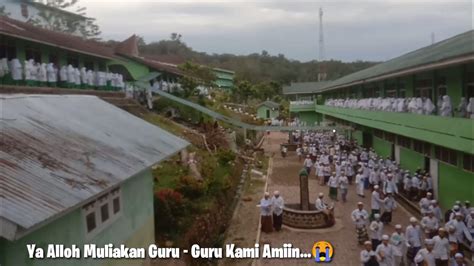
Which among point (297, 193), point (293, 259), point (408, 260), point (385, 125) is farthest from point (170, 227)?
point (385, 125)

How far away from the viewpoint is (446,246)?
9578mm

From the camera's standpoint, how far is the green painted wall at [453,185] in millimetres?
13641

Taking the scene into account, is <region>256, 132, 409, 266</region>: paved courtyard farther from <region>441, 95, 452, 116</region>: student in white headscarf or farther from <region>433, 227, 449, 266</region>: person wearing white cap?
<region>441, 95, 452, 116</region>: student in white headscarf

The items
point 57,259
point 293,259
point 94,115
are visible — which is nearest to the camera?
point 57,259

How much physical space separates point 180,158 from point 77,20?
3699cm

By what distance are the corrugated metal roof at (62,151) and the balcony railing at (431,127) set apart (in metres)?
6.94

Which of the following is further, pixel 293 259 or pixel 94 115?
pixel 293 259

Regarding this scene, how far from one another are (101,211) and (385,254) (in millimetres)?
5826

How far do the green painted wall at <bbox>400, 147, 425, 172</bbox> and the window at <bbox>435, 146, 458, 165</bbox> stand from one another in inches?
70.6

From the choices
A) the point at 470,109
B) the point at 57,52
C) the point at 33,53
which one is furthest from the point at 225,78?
the point at 470,109

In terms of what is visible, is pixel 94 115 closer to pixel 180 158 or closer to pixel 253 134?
pixel 180 158

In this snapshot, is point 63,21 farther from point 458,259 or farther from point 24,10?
point 458,259

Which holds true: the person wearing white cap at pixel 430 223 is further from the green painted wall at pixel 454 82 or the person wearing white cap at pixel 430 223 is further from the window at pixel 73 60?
the window at pixel 73 60

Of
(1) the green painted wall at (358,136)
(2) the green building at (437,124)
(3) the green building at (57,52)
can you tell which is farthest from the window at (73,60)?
(1) the green painted wall at (358,136)
